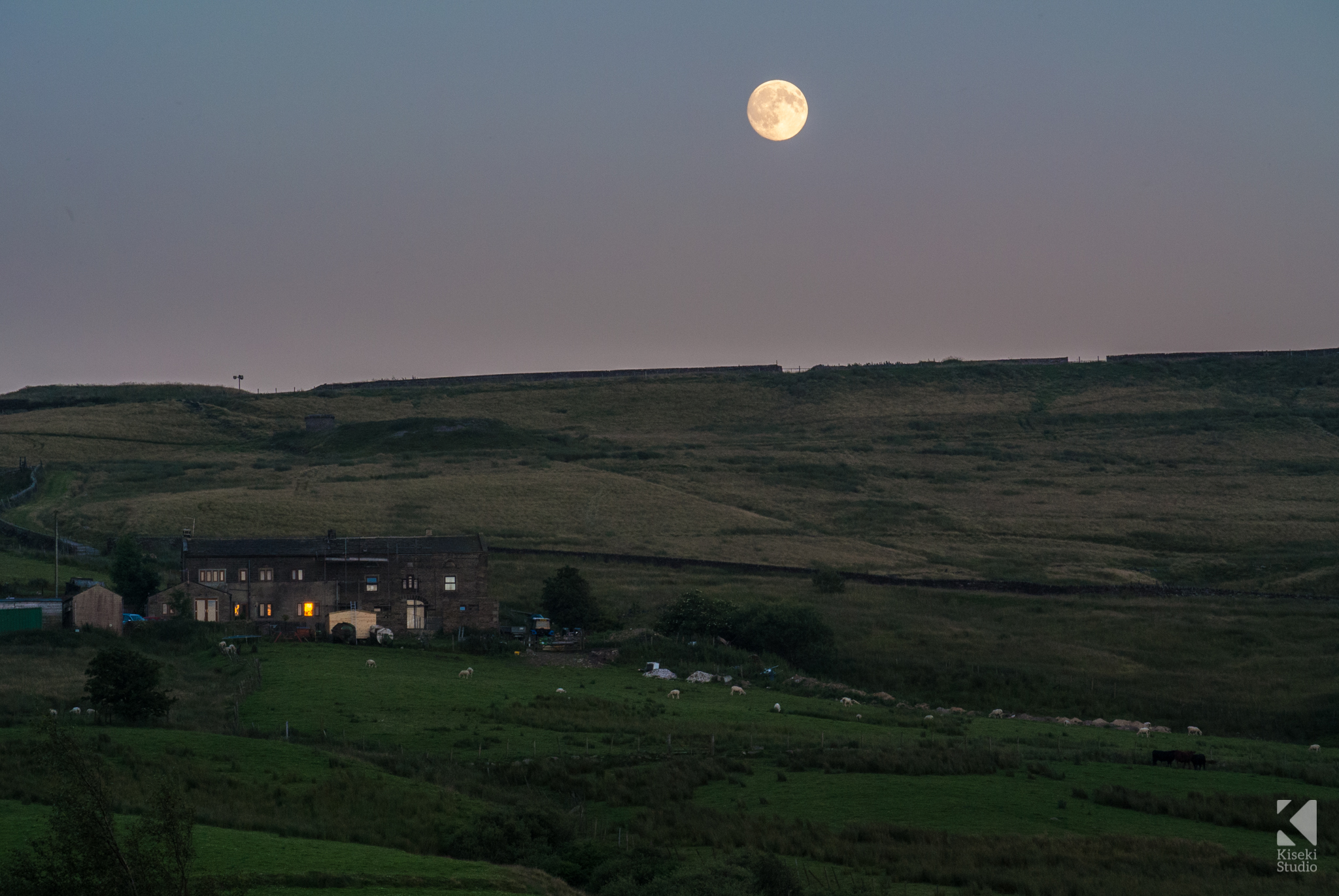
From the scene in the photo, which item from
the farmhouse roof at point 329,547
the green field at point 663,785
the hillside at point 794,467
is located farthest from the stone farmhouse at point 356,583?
the hillside at point 794,467

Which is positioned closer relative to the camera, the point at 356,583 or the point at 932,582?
the point at 356,583

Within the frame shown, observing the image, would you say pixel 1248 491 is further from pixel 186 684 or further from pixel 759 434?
pixel 186 684

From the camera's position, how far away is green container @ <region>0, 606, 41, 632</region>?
5012cm

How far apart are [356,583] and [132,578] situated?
10985mm

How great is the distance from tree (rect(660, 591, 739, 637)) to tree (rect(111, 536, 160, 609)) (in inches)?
1017

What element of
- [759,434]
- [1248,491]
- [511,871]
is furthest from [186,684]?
[759,434]

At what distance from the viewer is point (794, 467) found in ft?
385

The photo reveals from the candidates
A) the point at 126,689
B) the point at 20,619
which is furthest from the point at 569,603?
the point at 126,689

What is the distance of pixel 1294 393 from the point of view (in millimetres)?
157750

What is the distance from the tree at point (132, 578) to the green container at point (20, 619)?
8285mm

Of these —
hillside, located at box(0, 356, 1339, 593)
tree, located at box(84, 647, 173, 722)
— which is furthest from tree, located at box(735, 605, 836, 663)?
tree, located at box(84, 647, 173, 722)

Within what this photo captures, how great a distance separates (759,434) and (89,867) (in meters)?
130

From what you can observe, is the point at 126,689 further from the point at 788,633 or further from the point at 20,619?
the point at 788,633

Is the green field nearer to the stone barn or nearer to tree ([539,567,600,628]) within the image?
the stone barn
